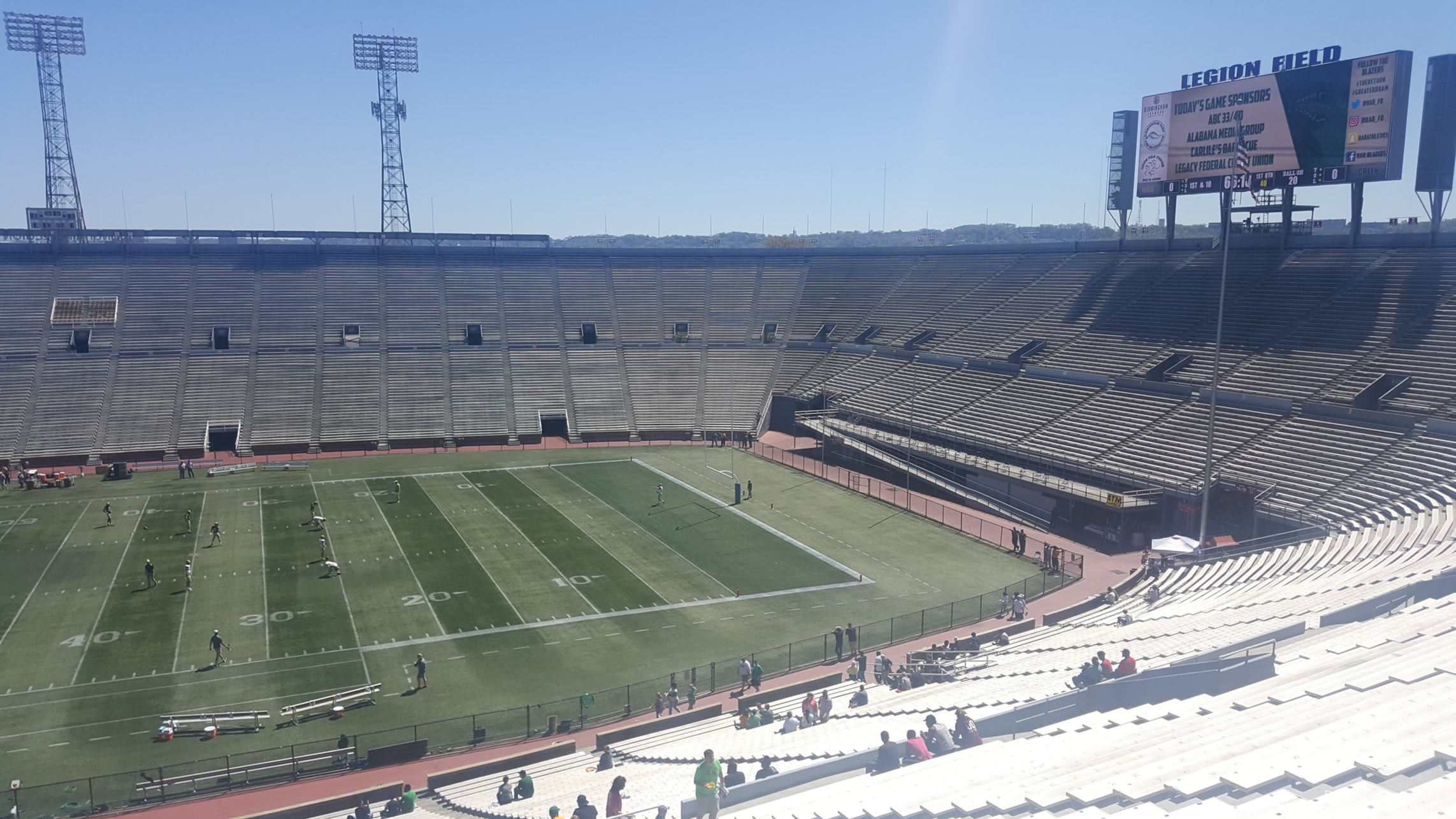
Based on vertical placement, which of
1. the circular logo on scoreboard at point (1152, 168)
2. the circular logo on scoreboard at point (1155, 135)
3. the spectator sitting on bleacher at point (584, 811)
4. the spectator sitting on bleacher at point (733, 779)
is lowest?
the spectator sitting on bleacher at point (584, 811)

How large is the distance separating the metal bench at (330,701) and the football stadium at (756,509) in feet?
0.31

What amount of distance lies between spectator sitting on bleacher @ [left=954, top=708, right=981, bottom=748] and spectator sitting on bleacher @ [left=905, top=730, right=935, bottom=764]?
55 cm

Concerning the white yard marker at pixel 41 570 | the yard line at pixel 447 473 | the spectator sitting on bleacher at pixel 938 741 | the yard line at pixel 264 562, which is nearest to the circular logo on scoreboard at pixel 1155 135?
the yard line at pixel 447 473

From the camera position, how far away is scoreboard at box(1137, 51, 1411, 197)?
4209cm

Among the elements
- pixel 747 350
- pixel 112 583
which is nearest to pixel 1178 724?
pixel 112 583

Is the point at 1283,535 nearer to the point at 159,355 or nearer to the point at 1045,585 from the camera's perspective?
the point at 1045,585

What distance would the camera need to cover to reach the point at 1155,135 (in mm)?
51125

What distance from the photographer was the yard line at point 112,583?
26328 mm

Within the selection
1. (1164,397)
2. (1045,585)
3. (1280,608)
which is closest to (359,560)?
(1045,585)

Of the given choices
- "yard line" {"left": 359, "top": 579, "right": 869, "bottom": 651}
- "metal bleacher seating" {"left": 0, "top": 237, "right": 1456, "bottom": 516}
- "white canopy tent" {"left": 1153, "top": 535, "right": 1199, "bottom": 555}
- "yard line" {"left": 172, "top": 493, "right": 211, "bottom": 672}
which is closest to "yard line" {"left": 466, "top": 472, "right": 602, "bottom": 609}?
"yard line" {"left": 359, "top": 579, "right": 869, "bottom": 651}

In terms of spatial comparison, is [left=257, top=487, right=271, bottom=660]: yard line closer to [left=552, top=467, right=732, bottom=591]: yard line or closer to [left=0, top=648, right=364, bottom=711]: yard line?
[left=0, top=648, right=364, bottom=711]: yard line

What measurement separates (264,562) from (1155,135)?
154ft

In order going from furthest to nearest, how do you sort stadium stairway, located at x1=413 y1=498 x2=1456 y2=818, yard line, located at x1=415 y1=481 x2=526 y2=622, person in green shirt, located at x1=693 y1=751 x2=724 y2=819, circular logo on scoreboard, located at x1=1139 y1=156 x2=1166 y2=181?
1. circular logo on scoreboard, located at x1=1139 y1=156 x2=1166 y2=181
2. yard line, located at x1=415 y1=481 x2=526 y2=622
3. person in green shirt, located at x1=693 y1=751 x2=724 y2=819
4. stadium stairway, located at x1=413 y1=498 x2=1456 y2=818

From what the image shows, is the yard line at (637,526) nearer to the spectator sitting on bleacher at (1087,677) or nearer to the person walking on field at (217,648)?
the person walking on field at (217,648)
